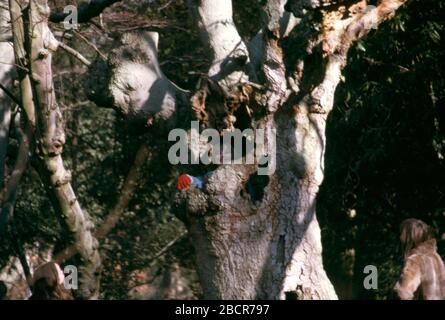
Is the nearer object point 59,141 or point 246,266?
point 246,266

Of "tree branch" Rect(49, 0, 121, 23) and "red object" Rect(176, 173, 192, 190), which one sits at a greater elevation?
"tree branch" Rect(49, 0, 121, 23)

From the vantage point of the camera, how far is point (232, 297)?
34.9 feet

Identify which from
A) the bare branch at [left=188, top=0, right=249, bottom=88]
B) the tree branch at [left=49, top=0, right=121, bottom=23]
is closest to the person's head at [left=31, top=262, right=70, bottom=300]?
the bare branch at [left=188, top=0, right=249, bottom=88]

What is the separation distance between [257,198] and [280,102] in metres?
1.02

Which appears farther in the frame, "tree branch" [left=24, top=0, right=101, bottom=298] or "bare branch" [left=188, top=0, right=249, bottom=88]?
"tree branch" [left=24, top=0, right=101, bottom=298]

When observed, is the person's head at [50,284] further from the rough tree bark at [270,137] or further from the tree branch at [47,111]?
the tree branch at [47,111]

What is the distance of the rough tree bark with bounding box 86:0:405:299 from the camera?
1048 centimetres

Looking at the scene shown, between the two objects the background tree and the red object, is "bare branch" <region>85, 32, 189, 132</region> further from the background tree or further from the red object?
the red object

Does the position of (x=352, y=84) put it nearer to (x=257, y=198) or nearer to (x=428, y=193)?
(x=428, y=193)

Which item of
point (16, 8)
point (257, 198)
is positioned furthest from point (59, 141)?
point (257, 198)

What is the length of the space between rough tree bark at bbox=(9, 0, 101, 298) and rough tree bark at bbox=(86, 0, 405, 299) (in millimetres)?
789

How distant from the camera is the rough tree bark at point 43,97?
36.6 ft

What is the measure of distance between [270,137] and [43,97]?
8.26 feet
